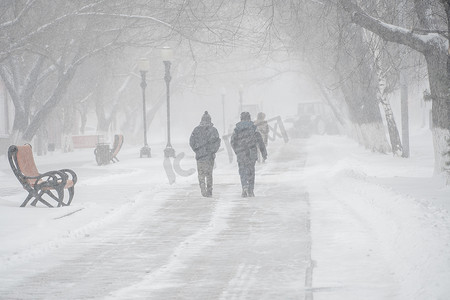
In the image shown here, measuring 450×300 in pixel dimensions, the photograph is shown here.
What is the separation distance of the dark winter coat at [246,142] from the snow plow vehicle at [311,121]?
123ft

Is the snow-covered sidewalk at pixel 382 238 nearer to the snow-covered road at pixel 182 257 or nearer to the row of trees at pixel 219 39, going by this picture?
the snow-covered road at pixel 182 257

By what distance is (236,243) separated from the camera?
952 centimetres

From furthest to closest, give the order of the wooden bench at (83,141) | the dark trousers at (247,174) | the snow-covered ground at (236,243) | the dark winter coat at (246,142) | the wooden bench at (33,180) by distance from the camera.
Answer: the wooden bench at (83,141) < the dark winter coat at (246,142) < the dark trousers at (247,174) < the wooden bench at (33,180) < the snow-covered ground at (236,243)

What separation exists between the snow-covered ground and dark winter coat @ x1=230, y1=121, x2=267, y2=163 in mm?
831

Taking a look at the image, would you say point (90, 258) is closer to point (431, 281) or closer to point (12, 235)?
point (12, 235)

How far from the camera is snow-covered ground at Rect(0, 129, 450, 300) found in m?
6.93

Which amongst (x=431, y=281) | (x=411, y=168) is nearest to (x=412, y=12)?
(x=411, y=168)

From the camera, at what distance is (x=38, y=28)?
23422 mm

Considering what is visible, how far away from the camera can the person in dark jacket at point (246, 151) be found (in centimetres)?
1513

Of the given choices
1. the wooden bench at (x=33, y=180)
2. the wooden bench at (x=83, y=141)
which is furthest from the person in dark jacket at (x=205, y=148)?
the wooden bench at (x=83, y=141)

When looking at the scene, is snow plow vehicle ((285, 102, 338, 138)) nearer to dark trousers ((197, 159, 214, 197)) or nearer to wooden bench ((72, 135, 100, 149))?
wooden bench ((72, 135, 100, 149))

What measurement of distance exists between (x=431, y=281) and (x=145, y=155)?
26.6 meters

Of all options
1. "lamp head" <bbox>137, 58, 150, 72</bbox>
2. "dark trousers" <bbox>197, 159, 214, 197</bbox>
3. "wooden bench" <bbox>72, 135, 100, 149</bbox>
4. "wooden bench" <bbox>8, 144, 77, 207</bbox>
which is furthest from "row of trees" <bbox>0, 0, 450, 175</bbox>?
"wooden bench" <bbox>72, 135, 100, 149</bbox>

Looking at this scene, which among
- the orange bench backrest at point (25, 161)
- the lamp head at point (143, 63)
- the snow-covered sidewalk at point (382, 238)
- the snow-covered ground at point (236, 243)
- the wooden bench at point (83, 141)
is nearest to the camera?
the snow-covered sidewalk at point (382, 238)
